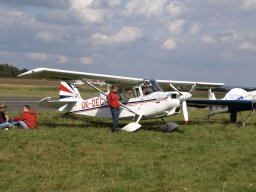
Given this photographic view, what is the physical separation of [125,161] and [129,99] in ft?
22.6

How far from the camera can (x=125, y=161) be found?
8.98m

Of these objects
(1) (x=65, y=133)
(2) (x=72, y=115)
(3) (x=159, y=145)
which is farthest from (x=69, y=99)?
(3) (x=159, y=145)

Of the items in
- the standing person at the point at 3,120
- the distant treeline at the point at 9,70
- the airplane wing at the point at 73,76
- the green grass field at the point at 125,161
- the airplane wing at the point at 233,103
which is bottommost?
the green grass field at the point at 125,161

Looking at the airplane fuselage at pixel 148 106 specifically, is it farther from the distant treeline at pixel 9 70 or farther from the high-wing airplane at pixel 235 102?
the distant treeline at pixel 9 70

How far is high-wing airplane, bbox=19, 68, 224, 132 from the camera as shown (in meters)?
14.6

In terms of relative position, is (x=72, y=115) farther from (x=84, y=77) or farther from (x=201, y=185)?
(x=201, y=185)

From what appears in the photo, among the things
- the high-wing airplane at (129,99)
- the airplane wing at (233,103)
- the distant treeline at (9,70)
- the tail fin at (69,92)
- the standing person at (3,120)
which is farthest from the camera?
the distant treeline at (9,70)

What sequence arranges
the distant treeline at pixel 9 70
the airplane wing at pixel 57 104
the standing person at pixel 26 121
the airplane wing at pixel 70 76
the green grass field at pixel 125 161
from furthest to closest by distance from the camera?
the distant treeline at pixel 9 70 → the airplane wing at pixel 57 104 → the airplane wing at pixel 70 76 → the standing person at pixel 26 121 → the green grass field at pixel 125 161

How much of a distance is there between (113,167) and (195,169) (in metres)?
1.59

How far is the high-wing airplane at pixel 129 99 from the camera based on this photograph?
14602 mm

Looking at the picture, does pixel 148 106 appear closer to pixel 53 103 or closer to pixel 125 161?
pixel 53 103

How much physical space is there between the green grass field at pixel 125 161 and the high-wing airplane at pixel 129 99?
1527mm

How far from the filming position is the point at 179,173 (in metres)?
7.88

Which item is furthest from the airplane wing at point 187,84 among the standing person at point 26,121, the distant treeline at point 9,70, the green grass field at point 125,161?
the distant treeline at point 9,70
